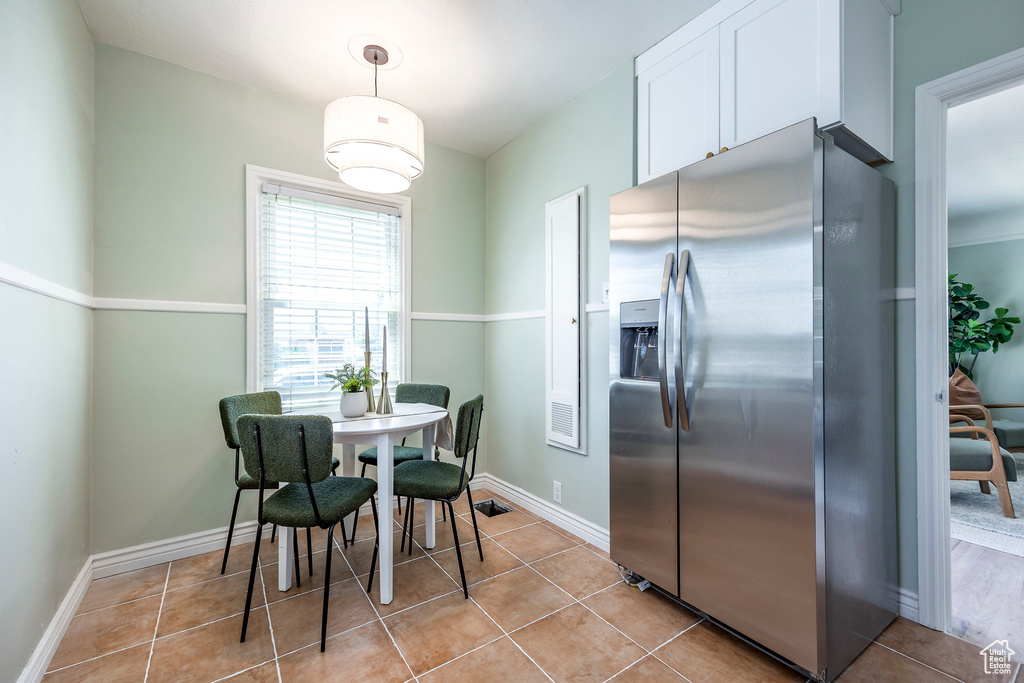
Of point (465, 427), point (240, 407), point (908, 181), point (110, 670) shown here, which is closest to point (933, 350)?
point (908, 181)

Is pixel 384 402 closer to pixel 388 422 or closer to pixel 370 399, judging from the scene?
pixel 370 399

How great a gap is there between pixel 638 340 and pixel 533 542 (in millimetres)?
1445

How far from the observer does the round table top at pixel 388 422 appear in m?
1.96

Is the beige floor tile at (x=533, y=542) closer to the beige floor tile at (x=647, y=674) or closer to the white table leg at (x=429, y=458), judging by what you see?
the white table leg at (x=429, y=458)

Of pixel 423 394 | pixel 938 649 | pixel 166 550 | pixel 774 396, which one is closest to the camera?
pixel 774 396

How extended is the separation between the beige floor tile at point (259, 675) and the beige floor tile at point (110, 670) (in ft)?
1.16

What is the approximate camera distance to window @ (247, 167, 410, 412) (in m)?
2.79

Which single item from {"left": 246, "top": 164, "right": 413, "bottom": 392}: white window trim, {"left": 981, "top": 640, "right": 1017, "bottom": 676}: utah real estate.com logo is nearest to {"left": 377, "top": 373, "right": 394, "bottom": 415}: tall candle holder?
{"left": 246, "top": 164, "right": 413, "bottom": 392}: white window trim

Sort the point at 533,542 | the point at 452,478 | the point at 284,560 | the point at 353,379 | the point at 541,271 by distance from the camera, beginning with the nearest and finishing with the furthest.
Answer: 1. the point at 284,560
2. the point at 452,478
3. the point at 353,379
4. the point at 533,542
5. the point at 541,271

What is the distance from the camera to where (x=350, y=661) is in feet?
5.46

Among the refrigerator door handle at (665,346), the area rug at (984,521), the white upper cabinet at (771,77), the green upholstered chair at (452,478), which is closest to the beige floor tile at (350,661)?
the green upholstered chair at (452,478)

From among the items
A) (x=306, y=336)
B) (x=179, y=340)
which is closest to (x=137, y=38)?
(x=179, y=340)

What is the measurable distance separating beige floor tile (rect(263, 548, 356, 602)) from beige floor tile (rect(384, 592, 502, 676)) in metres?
0.49

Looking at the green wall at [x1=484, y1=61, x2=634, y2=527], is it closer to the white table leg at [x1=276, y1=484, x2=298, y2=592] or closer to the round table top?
the round table top
